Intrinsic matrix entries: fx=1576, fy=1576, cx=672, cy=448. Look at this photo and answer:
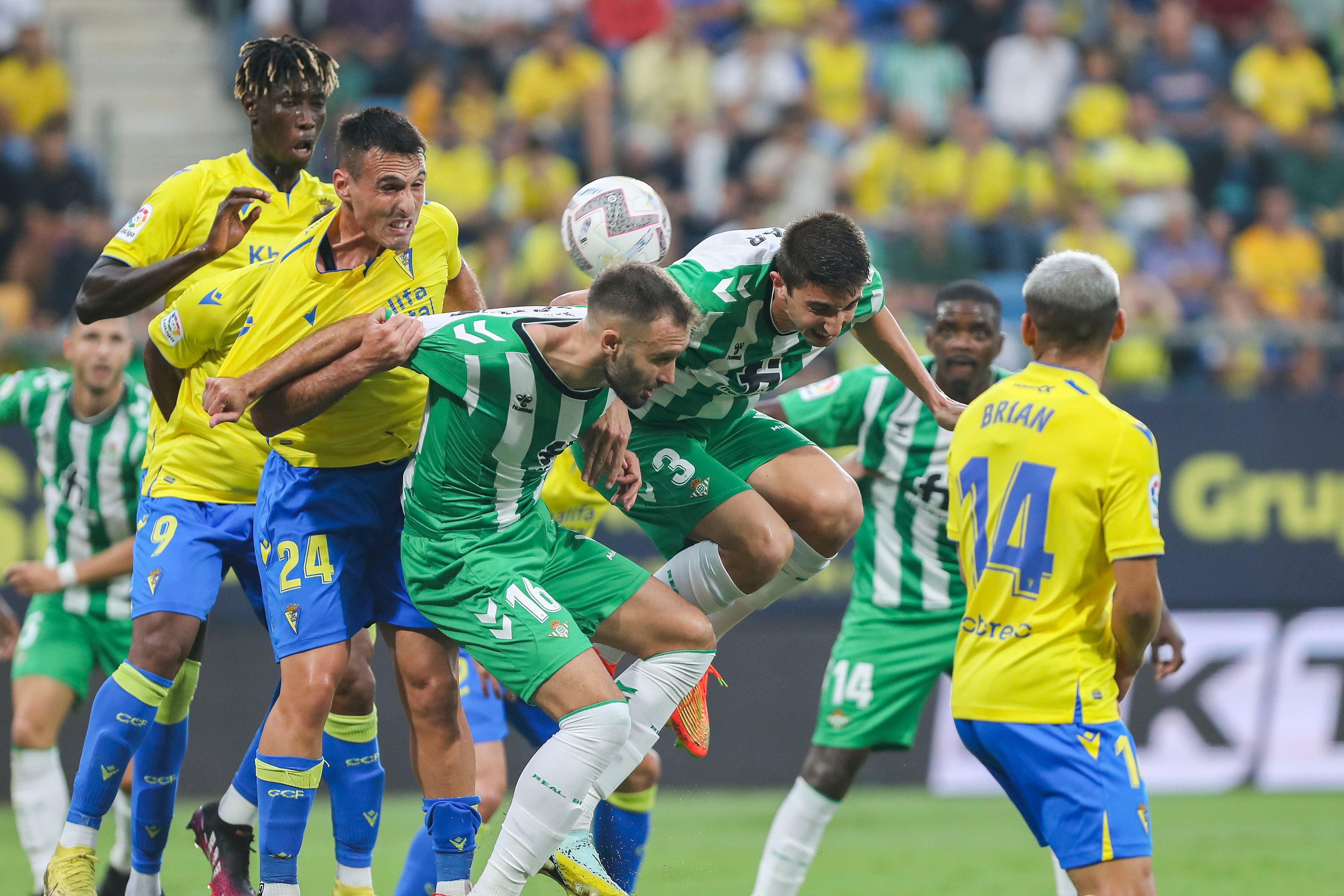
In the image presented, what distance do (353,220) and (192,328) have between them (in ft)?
2.68

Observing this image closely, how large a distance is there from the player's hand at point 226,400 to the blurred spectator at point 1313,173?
468 inches

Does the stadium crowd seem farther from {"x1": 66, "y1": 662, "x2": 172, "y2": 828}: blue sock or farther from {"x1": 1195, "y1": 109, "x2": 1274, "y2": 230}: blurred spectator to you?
{"x1": 66, "y1": 662, "x2": 172, "y2": 828}: blue sock

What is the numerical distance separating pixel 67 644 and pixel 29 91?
7.44 m

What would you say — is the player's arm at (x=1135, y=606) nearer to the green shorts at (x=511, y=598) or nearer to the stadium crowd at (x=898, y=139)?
the green shorts at (x=511, y=598)

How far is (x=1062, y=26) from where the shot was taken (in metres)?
16.3

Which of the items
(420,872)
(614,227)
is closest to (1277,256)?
(614,227)

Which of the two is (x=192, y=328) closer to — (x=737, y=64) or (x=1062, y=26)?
(x=737, y=64)

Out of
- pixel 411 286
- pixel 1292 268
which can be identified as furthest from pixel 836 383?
pixel 1292 268

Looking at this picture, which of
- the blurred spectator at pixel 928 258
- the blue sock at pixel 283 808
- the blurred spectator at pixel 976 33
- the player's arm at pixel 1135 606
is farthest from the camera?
the blurred spectator at pixel 976 33

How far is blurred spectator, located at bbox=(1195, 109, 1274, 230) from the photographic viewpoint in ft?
47.7

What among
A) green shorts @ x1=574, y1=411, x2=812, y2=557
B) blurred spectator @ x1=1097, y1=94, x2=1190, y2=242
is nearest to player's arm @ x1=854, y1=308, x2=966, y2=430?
green shorts @ x1=574, y1=411, x2=812, y2=557

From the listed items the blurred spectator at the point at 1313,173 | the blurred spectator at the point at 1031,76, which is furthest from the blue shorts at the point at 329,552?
the blurred spectator at the point at 1313,173

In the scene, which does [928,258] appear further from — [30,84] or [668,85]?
[30,84]

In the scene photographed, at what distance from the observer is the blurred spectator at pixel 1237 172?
14539 millimetres
